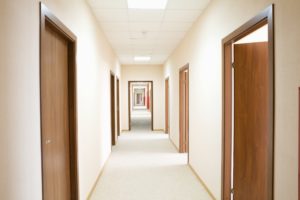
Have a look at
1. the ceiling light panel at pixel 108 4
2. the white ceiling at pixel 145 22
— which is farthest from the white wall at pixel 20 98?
the white ceiling at pixel 145 22

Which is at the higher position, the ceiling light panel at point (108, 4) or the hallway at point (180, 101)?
the ceiling light panel at point (108, 4)

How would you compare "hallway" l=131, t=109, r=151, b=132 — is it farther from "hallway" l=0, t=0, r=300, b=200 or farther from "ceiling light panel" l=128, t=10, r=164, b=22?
"ceiling light panel" l=128, t=10, r=164, b=22

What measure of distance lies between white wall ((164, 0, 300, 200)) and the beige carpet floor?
29cm

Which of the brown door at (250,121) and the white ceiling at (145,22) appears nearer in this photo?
the brown door at (250,121)

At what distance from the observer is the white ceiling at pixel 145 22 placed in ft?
11.1

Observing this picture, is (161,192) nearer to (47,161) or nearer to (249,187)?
(249,187)

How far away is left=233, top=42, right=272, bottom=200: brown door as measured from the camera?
8.57 feet

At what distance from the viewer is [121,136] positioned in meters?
8.27

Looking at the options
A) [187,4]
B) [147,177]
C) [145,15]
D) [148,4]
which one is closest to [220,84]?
[187,4]

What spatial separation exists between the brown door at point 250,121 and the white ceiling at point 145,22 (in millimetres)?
1048

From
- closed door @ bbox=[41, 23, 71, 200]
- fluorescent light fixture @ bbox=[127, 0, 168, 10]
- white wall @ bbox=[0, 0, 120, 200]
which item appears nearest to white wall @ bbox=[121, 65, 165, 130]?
fluorescent light fixture @ bbox=[127, 0, 168, 10]

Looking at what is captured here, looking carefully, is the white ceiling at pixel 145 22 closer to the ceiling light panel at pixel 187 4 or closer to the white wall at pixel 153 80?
the ceiling light panel at pixel 187 4

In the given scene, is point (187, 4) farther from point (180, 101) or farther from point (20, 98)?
point (180, 101)

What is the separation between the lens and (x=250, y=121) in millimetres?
2697
